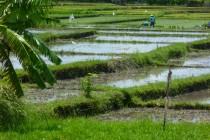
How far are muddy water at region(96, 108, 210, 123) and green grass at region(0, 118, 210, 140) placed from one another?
1568 mm

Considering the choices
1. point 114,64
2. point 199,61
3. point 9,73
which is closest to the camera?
point 9,73

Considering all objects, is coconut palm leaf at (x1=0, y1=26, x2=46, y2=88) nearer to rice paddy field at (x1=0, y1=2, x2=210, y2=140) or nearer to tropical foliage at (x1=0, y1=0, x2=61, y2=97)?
tropical foliage at (x1=0, y1=0, x2=61, y2=97)

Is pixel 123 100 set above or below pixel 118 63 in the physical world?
above

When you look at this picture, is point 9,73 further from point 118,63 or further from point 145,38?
point 145,38

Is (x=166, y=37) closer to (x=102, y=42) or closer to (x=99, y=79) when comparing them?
(x=102, y=42)

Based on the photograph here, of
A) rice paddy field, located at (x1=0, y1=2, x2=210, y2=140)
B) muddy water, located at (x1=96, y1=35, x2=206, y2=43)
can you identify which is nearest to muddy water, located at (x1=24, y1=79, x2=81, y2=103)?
rice paddy field, located at (x1=0, y1=2, x2=210, y2=140)

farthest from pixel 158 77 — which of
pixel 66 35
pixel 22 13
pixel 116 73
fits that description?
pixel 66 35

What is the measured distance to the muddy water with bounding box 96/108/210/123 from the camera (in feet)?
32.2

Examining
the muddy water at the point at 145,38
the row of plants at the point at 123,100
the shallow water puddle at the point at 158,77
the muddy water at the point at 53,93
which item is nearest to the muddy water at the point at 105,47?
the muddy water at the point at 145,38

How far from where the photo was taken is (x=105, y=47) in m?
21.6

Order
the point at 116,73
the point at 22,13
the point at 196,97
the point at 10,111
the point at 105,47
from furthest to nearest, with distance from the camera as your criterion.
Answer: the point at 105,47 < the point at 116,73 < the point at 196,97 < the point at 22,13 < the point at 10,111

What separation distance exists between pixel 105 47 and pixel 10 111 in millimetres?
13806

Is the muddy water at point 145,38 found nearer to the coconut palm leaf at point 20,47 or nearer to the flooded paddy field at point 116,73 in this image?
the flooded paddy field at point 116,73

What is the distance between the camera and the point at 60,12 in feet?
128
